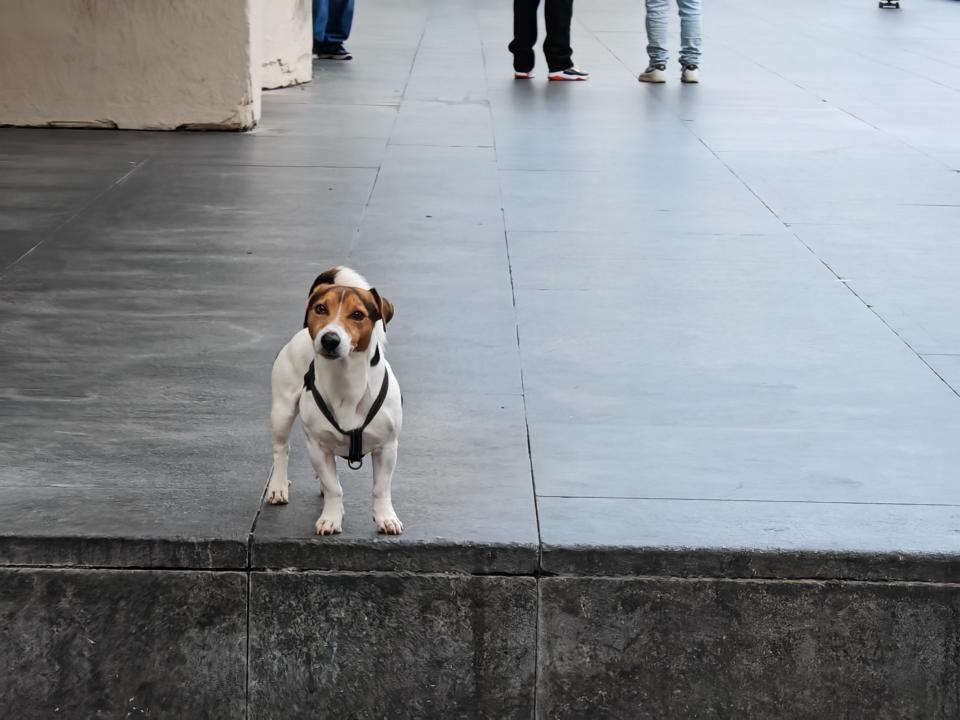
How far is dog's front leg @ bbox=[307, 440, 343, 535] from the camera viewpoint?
3.71 metres

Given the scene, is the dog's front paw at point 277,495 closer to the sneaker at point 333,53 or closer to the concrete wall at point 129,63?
the concrete wall at point 129,63

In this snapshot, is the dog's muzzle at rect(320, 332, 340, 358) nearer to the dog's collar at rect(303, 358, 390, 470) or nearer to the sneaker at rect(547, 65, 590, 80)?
the dog's collar at rect(303, 358, 390, 470)

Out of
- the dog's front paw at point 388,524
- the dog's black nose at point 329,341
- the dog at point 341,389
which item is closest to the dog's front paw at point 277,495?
the dog at point 341,389

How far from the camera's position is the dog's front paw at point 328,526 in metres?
3.84

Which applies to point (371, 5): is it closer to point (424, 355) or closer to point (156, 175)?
point (156, 175)

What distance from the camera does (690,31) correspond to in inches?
568

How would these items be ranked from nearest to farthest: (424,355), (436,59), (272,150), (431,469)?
1. (431,469)
2. (424,355)
3. (272,150)
4. (436,59)

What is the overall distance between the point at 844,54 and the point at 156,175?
11.5m

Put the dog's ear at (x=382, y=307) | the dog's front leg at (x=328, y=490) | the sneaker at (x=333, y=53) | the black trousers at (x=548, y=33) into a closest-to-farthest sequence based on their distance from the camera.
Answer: the dog's ear at (x=382, y=307)
the dog's front leg at (x=328, y=490)
the black trousers at (x=548, y=33)
the sneaker at (x=333, y=53)

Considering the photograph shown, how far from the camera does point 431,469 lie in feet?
14.4

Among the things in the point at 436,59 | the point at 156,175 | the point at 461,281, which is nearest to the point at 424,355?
the point at 461,281

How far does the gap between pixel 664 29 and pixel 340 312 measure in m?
11.9

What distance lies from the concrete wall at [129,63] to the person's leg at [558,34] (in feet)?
13.6

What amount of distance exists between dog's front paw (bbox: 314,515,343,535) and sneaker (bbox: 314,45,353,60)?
1335 centimetres
